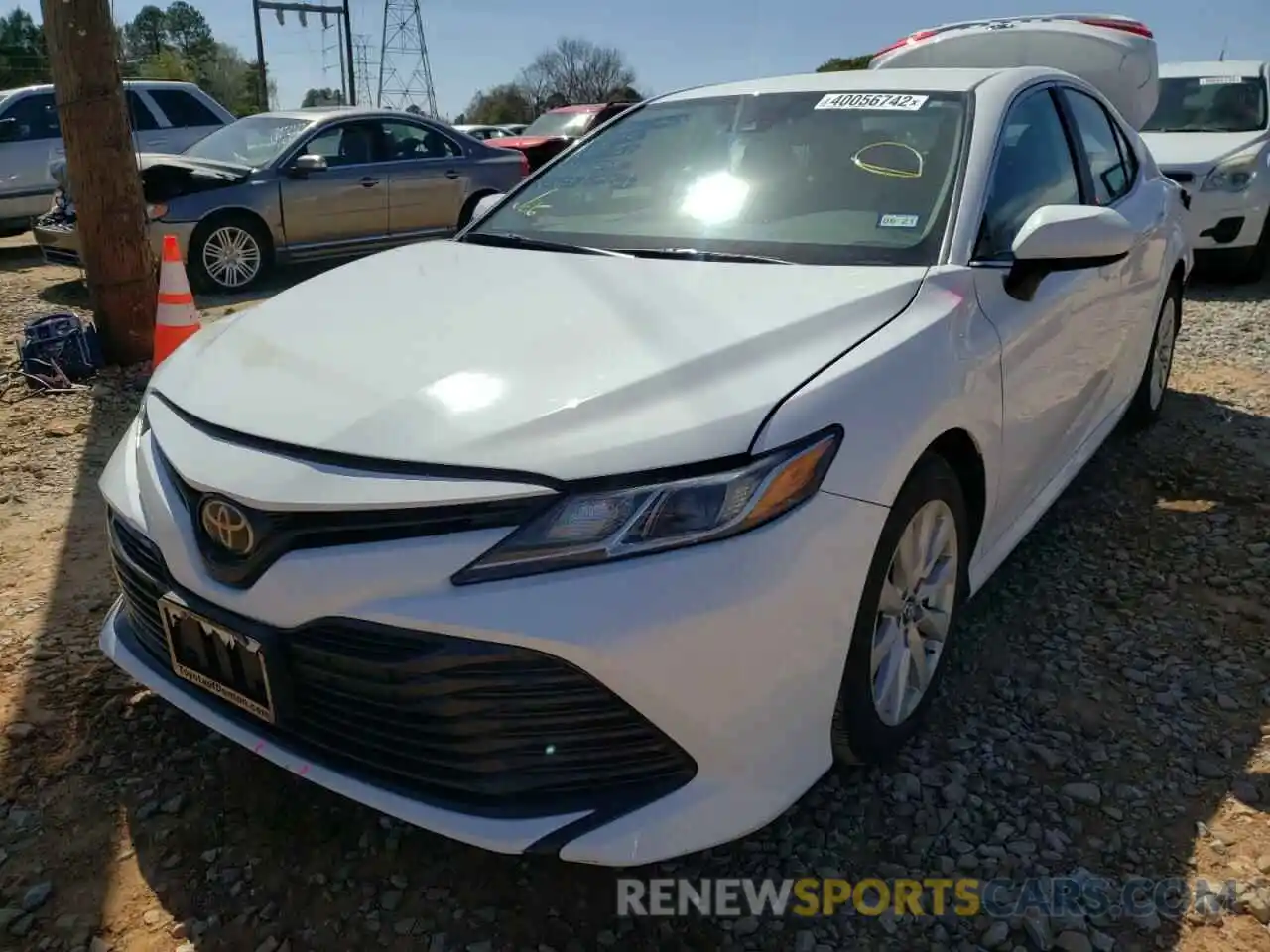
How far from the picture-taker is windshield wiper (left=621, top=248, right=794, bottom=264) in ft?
8.15

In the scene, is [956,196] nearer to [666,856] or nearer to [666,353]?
[666,353]

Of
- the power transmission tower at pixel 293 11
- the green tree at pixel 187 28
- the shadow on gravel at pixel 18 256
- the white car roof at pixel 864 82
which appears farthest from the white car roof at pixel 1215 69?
the green tree at pixel 187 28

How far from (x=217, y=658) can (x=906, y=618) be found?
1411mm

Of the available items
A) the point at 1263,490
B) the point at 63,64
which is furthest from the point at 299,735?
the point at 63,64

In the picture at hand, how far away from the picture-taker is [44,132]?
10.8 meters

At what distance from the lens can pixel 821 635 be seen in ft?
5.86

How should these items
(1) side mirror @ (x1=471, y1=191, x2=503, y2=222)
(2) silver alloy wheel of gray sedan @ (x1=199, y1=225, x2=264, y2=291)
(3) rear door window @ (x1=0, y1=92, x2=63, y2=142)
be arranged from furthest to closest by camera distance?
(3) rear door window @ (x1=0, y1=92, x2=63, y2=142)
(2) silver alloy wheel of gray sedan @ (x1=199, y1=225, x2=264, y2=291)
(1) side mirror @ (x1=471, y1=191, x2=503, y2=222)

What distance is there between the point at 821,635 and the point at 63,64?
4867mm

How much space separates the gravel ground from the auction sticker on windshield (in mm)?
1483

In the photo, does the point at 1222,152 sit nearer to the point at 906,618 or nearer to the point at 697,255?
the point at 697,255

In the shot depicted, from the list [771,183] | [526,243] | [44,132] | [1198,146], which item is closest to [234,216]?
[44,132]

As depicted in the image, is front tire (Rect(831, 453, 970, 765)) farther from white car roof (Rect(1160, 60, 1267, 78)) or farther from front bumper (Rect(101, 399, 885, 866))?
white car roof (Rect(1160, 60, 1267, 78))

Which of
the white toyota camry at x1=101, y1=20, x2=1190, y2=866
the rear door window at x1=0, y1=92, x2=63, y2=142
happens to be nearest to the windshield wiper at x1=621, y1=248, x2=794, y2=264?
the white toyota camry at x1=101, y1=20, x2=1190, y2=866

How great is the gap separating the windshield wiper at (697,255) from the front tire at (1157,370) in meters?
2.37
